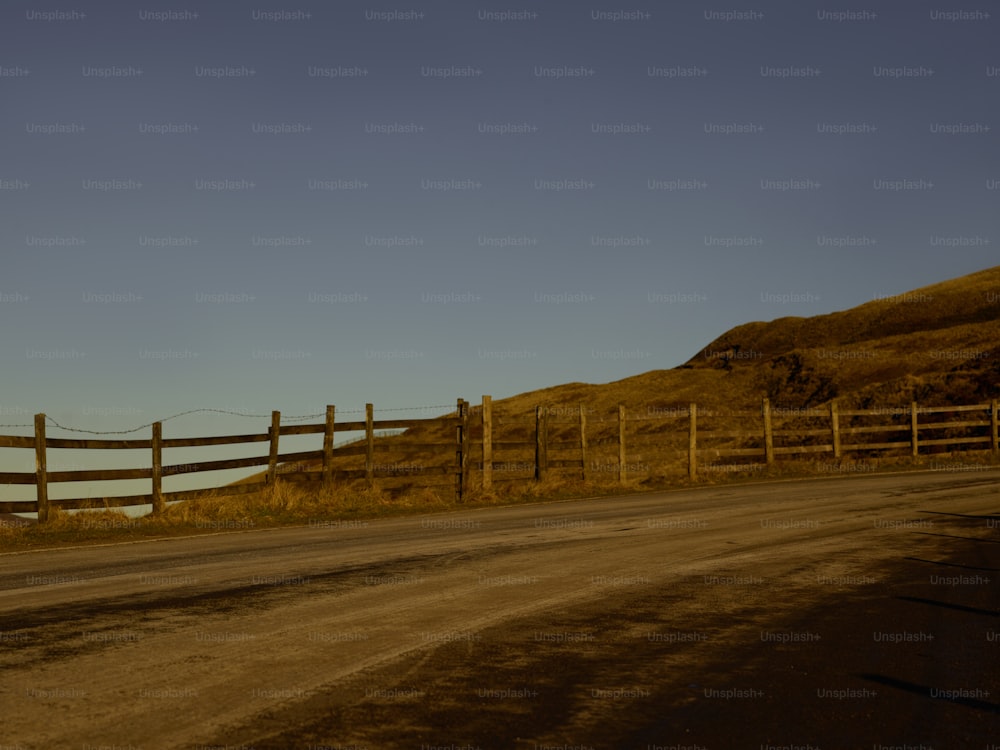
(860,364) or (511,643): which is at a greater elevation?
(860,364)

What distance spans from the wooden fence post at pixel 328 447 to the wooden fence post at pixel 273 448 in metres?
1.02

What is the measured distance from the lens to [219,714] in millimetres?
4504

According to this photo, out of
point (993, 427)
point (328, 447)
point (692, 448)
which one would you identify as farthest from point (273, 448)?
point (993, 427)

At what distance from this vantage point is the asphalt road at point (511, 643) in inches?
173

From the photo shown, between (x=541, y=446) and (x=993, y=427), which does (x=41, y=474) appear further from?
(x=993, y=427)

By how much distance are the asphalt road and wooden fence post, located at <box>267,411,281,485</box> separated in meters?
5.95

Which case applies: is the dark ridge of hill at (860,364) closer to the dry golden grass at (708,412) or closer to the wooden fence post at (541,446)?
the dry golden grass at (708,412)

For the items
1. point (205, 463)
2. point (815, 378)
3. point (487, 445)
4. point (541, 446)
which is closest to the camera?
point (205, 463)

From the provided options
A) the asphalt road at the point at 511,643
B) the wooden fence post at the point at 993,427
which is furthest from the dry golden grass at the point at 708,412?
the asphalt road at the point at 511,643

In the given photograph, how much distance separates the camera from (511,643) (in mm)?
6094

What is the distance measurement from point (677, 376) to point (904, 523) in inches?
3028

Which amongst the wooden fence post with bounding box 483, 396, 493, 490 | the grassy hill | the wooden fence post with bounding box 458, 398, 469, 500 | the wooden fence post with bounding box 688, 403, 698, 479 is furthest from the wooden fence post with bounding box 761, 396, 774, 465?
the wooden fence post with bounding box 458, 398, 469, 500

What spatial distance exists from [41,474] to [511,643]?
11.3 m

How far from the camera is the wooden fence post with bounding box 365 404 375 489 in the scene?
18891 millimetres
